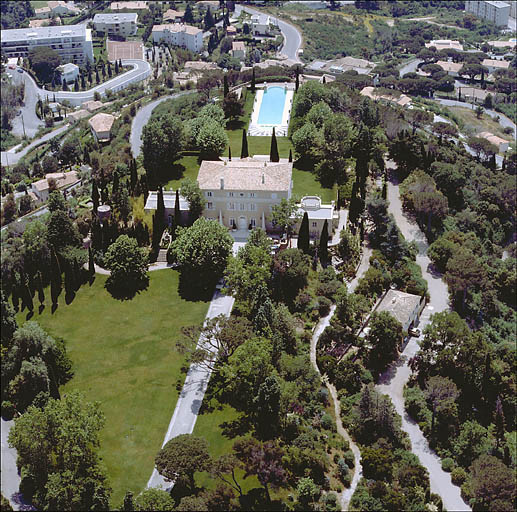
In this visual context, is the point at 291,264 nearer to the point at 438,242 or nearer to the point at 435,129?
the point at 438,242

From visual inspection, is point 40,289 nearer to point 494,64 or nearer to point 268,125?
point 268,125

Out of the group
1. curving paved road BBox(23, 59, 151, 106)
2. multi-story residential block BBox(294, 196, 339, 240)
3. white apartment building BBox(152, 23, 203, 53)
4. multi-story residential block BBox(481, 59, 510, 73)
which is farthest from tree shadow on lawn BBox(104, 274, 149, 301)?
multi-story residential block BBox(481, 59, 510, 73)

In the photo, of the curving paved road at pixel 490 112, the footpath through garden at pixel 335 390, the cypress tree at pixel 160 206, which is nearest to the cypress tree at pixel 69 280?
the cypress tree at pixel 160 206

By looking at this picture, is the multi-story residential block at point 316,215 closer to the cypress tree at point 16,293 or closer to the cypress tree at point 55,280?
the cypress tree at point 55,280

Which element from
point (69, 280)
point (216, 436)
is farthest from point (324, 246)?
point (216, 436)

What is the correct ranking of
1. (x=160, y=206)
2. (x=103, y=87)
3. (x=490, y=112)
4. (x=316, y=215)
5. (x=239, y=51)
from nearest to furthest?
(x=316, y=215) → (x=160, y=206) → (x=490, y=112) → (x=103, y=87) → (x=239, y=51)
